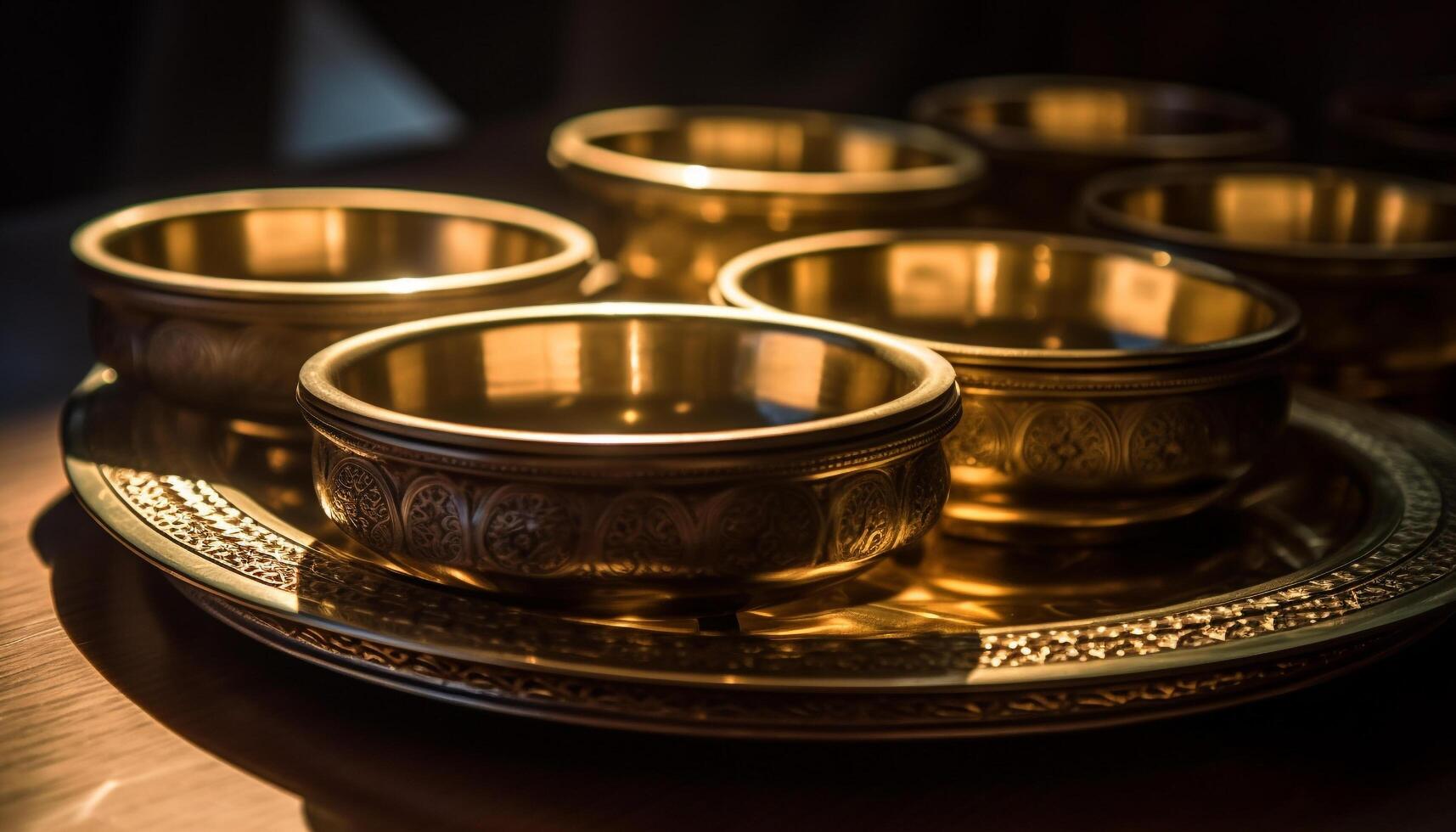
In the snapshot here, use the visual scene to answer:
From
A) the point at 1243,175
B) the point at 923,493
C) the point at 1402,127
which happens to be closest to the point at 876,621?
the point at 923,493

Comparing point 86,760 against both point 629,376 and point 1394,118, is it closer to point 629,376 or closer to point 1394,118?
point 629,376

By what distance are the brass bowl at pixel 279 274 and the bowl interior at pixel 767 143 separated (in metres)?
0.34

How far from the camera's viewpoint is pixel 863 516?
0.49 m

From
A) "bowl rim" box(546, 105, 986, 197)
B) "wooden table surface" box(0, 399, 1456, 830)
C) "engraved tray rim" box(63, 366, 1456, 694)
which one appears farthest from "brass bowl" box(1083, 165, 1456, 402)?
"wooden table surface" box(0, 399, 1456, 830)

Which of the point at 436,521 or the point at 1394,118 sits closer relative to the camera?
the point at 436,521

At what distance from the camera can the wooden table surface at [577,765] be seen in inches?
17.5

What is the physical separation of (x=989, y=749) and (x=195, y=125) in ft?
5.13

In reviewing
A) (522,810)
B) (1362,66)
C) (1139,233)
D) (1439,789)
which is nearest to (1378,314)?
(1139,233)

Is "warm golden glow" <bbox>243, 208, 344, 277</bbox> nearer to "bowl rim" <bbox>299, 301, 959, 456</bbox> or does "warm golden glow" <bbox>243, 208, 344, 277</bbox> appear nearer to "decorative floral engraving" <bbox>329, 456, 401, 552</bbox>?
"bowl rim" <bbox>299, 301, 959, 456</bbox>

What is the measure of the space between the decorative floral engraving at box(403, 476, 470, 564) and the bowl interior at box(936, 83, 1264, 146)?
99cm

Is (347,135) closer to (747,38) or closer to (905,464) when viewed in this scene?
(747,38)

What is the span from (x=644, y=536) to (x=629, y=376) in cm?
20

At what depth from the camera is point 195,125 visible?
1.82 meters

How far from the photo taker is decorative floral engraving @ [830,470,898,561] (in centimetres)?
48
